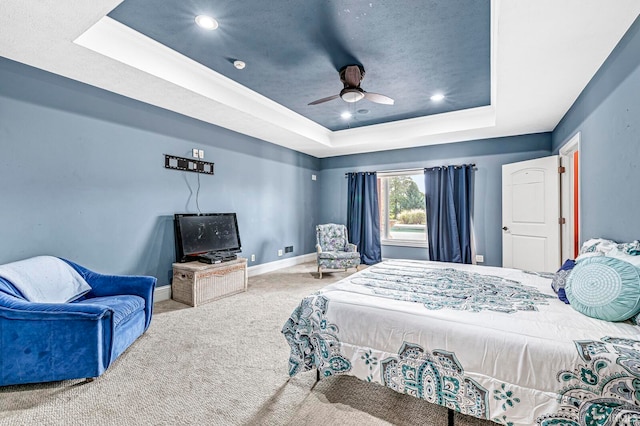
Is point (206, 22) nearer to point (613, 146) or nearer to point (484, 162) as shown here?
point (613, 146)

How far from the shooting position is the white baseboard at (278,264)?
5.11 metres

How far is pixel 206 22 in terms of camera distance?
2.48 meters

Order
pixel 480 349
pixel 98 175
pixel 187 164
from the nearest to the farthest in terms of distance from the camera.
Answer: pixel 480 349, pixel 98 175, pixel 187 164

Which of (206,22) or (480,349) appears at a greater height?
(206,22)

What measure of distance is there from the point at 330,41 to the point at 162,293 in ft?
11.6

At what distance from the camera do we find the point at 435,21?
98.0 inches

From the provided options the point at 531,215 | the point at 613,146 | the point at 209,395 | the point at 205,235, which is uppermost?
the point at 613,146

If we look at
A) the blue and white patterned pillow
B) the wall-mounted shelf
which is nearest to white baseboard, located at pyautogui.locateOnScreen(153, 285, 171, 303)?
the wall-mounted shelf

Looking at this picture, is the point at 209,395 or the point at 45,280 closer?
the point at 209,395

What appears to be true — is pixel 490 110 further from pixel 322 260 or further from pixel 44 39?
pixel 44 39

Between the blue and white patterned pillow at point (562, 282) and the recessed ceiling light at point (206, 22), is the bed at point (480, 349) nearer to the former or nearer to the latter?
the blue and white patterned pillow at point (562, 282)

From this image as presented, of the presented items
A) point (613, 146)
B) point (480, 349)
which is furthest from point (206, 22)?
point (613, 146)

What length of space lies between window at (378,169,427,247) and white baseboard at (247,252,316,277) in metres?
1.67

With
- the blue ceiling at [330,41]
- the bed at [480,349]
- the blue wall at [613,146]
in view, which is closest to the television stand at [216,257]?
the bed at [480,349]
